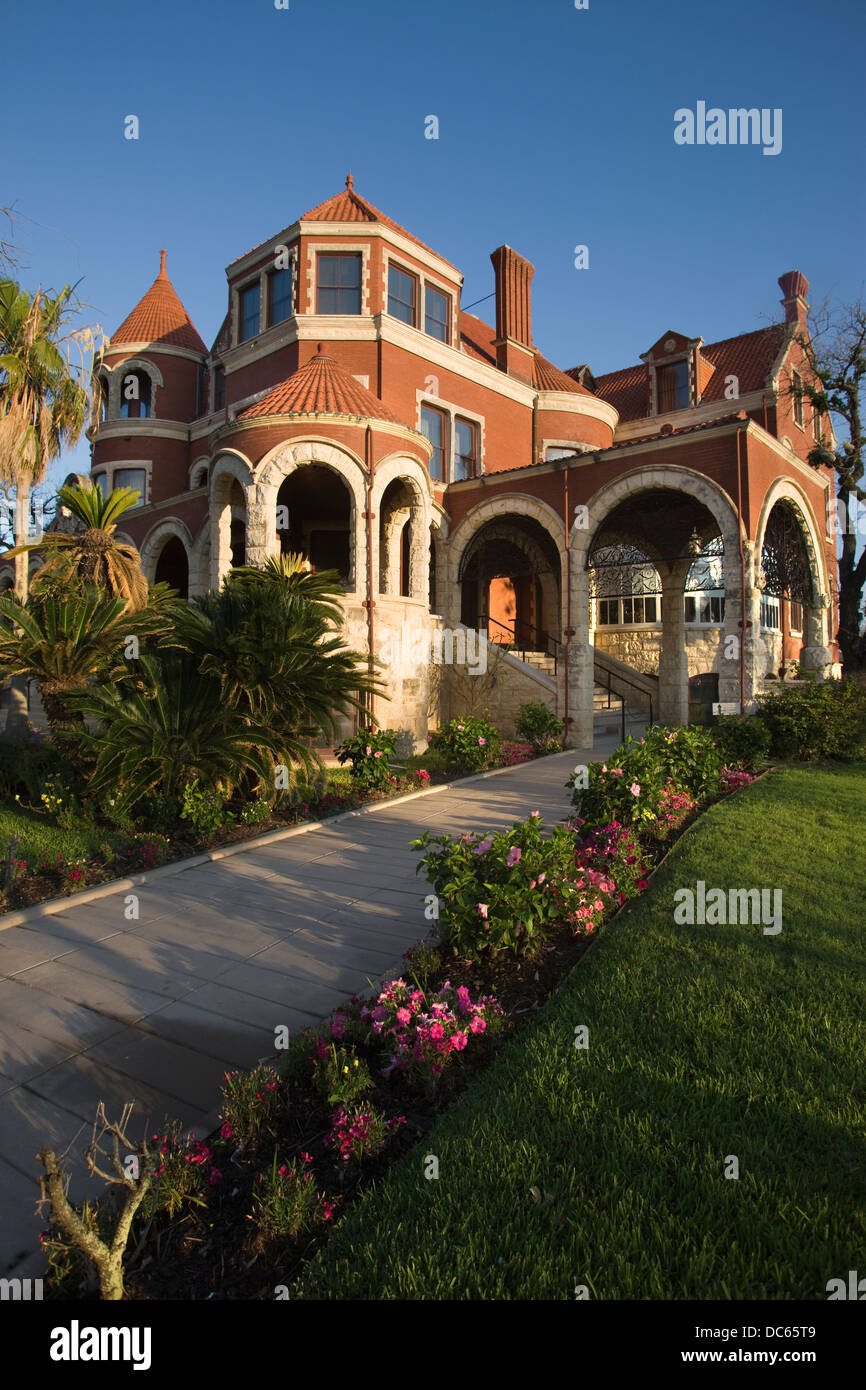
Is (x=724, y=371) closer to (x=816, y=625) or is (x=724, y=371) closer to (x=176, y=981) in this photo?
(x=816, y=625)

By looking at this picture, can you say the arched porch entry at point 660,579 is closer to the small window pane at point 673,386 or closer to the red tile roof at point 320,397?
the small window pane at point 673,386

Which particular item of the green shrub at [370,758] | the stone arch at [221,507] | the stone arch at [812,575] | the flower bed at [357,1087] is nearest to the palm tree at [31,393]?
the stone arch at [221,507]

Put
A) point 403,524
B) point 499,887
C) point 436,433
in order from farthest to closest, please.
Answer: point 436,433, point 403,524, point 499,887

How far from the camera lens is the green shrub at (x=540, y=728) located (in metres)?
14.7

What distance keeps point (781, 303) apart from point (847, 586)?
1084cm

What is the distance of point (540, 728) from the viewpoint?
14.8m

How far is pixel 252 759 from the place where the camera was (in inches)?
319

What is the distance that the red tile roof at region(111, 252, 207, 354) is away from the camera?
81.3ft

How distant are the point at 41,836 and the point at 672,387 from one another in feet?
82.1

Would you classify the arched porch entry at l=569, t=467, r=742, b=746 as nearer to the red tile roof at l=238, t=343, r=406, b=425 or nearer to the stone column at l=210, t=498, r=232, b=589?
the red tile roof at l=238, t=343, r=406, b=425

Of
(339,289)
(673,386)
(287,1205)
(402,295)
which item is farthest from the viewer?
(673,386)

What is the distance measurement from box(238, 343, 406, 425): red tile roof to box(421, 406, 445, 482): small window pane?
3.19 metres

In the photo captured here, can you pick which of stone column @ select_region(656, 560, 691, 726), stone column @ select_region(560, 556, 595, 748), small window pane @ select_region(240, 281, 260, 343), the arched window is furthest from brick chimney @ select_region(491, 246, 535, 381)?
the arched window

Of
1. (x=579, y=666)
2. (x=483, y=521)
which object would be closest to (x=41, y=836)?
(x=579, y=666)
